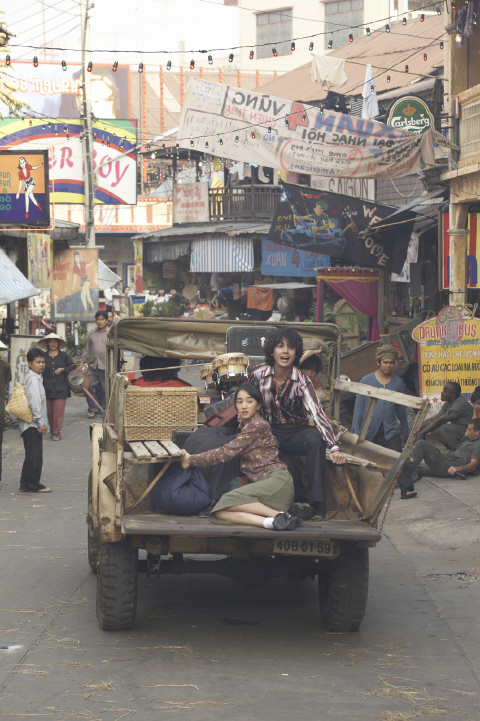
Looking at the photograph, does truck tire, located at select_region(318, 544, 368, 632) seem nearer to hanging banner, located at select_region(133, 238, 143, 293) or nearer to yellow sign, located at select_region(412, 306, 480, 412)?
yellow sign, located at select_region(412, 306, 480, 412)

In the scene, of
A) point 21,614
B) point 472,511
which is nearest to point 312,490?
point 21,614

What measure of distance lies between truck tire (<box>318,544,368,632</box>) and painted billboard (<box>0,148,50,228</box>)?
13.2m

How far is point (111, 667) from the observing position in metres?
5.26

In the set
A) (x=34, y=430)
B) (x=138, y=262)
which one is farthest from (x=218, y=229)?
(x=34, y=430)

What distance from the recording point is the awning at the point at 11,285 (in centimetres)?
1577

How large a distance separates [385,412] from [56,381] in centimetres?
720

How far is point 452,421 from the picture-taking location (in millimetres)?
12211

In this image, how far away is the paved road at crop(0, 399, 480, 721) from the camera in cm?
473

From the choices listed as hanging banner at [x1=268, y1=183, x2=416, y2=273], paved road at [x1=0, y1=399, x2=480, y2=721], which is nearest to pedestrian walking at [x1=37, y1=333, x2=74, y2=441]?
hanging banner at [x1=268, y1=183, x2=416, y2=273]

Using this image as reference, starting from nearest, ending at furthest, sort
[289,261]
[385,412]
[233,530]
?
[233,530], [385,412], [289,261]

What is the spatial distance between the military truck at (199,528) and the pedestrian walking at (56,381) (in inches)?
354

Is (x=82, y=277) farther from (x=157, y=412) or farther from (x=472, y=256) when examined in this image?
(x=157, y=412)

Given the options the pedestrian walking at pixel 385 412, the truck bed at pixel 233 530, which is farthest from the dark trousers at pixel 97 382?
the truck bed at pixel 233 530

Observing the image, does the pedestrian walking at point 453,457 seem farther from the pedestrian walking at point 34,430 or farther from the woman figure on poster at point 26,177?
the woman figure on poster at point 26,177
